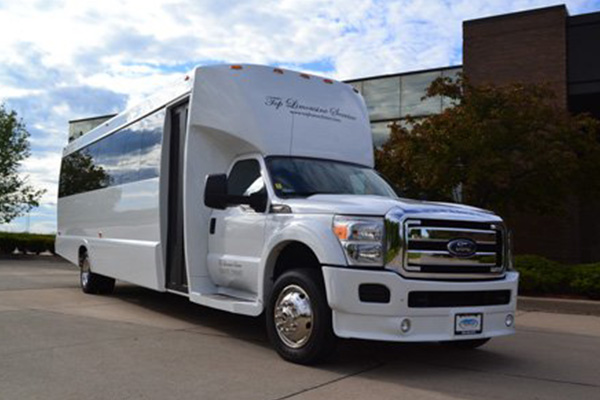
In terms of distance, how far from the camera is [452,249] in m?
6.05

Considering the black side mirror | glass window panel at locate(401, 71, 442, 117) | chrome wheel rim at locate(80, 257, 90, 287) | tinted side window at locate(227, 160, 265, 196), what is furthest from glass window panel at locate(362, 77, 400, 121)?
the black side mirror

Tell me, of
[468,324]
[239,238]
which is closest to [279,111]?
[239,238]

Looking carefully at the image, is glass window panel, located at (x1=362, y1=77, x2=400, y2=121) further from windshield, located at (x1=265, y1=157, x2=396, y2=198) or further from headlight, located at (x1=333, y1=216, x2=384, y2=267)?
headlight, located at (x1=333, y1=216, x2=384, y2=267)

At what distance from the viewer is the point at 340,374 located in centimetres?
596

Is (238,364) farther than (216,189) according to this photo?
No

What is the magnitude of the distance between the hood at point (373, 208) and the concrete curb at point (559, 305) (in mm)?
5447

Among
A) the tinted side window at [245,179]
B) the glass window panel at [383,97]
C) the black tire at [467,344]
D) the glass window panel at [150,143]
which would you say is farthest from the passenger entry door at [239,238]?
the glass window panel at [383,97]

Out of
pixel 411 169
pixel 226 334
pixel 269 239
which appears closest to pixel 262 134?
pixel 269 239

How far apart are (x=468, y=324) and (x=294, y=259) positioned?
1.93 m

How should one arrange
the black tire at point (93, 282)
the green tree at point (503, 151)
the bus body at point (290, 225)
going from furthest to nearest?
the green tree at point (503, 151) → the black tire at point (93, 282) → the bus body at point (290, 225)

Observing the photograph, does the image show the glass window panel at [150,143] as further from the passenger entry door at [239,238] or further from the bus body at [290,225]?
the passenger entry door at [239,238]

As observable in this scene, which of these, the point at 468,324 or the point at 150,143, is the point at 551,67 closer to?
the point at 150,143

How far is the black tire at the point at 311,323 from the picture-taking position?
19.7 feet

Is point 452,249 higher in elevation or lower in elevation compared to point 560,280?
higher
